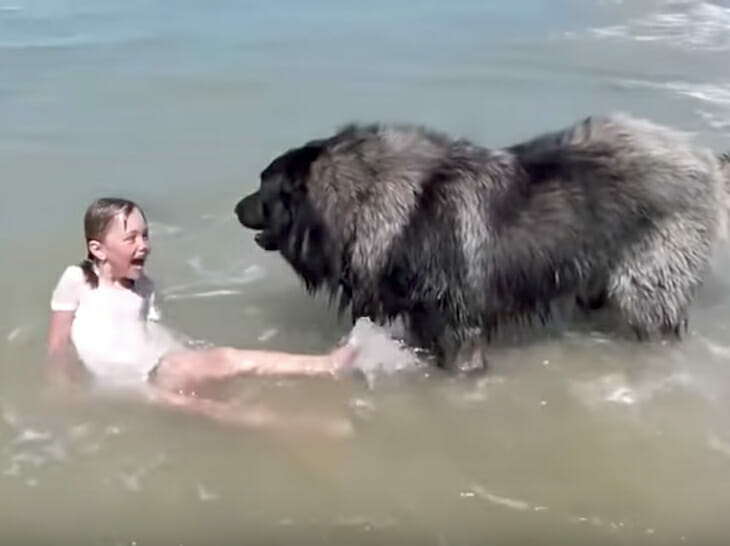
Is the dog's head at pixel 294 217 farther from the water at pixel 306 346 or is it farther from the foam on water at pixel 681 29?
the foam on water at pixel 681 29

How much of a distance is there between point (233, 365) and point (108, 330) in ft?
2.10

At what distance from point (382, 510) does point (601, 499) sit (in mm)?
954

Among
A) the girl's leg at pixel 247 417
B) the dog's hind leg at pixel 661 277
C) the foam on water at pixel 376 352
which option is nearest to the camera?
the girl's leg at pixel 247 417

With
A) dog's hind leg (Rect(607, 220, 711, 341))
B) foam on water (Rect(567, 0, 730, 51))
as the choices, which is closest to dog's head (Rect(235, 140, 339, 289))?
dog's hind leg (Rect(607, 220, 711, 341))

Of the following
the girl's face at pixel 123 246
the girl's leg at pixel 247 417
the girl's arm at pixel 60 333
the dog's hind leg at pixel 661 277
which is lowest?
the girl's leg at pixel 247 417

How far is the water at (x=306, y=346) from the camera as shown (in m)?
4.48

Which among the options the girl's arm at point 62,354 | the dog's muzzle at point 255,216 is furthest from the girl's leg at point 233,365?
the dog's muzzle at point 255,216

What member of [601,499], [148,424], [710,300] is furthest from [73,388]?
[710,300]

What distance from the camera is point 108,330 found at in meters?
5.16

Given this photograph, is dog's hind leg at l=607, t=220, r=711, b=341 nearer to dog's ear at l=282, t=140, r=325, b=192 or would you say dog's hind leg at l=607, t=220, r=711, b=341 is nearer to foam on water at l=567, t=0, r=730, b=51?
dog's ear at l=282, t=140, r=325, b=192

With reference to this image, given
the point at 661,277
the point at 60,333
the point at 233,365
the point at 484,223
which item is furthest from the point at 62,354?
the point at 661,277

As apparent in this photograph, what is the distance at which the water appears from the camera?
4.48 meters

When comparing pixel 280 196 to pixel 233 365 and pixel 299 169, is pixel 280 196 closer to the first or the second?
pixel 299 169

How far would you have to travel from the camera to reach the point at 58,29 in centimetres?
1088
